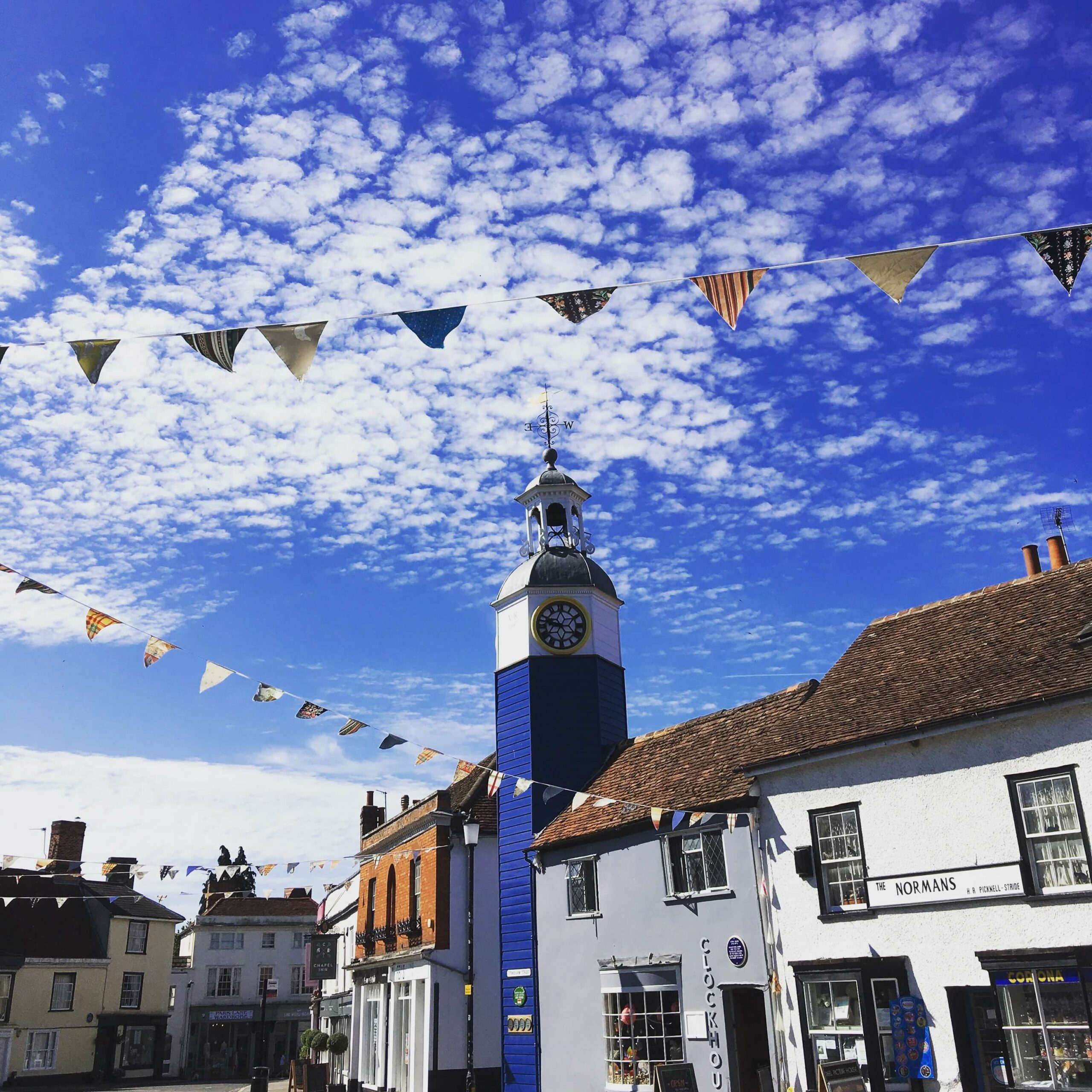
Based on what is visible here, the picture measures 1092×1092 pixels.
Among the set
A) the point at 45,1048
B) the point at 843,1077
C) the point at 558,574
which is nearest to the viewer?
the point at 843,1077

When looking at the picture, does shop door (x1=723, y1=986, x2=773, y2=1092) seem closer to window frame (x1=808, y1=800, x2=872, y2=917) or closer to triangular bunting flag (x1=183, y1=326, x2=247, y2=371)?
window frame (x1=808, y1=800, x2=872, y2=917)

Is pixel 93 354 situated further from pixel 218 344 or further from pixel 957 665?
pixel 957 665

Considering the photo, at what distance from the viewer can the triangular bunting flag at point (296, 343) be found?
9969 mm

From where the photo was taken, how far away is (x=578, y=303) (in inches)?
404

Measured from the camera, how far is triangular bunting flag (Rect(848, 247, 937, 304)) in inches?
363

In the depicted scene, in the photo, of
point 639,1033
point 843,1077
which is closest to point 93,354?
point 843,1077

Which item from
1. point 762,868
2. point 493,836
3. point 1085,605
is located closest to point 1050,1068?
point 762,868

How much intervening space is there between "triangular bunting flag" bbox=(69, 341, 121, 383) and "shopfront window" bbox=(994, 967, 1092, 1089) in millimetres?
13402

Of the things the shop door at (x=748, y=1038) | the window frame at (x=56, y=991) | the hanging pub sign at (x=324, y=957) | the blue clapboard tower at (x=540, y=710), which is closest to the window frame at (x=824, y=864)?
the shop door at (x=748, y=1038)

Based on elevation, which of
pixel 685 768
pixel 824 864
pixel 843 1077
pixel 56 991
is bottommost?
pixel 843 1077

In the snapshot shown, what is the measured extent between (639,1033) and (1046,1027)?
843cm

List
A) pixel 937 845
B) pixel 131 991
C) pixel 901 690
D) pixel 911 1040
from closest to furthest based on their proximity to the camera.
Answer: pixel 911 1040, pixel 937 845, pixel 901 690, pixel 131 991

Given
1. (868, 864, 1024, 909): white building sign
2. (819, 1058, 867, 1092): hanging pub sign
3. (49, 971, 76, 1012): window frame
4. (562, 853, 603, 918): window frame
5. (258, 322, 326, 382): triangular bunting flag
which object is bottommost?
(819, 1058, 867, 1092): hanging pub sign

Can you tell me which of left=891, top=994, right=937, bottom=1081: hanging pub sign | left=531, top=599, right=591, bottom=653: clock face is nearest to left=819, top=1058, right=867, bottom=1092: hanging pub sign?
left=891, top=994, right=937, bottom=1081: hanging pub sign
